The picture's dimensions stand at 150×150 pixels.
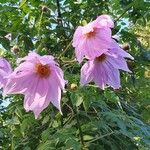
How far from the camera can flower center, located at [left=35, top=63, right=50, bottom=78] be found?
4.83ft

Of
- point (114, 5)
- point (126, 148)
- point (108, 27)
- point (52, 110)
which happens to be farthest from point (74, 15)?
point (108, 27)

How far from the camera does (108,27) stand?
1390 mm

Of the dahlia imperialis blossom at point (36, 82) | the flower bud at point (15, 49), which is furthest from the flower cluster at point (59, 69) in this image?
the flower bud at point (15, 49)

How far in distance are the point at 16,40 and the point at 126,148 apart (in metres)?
0.87

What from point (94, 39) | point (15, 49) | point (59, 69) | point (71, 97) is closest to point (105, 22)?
point (94, 39)

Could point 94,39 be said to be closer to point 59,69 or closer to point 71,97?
point 59,69

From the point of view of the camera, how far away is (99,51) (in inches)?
53.5

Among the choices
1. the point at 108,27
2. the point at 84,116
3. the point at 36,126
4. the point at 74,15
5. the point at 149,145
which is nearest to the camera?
the point at 108,27

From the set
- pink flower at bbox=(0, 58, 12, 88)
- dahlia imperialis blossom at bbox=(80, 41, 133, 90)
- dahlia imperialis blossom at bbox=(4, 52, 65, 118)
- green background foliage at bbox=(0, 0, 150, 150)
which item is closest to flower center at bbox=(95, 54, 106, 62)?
dahlia imperialis blossom at bbox=(80, 41, 133, 90)

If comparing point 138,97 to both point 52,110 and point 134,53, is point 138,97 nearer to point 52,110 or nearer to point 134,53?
point 134,53

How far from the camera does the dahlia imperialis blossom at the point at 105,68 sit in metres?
1.42

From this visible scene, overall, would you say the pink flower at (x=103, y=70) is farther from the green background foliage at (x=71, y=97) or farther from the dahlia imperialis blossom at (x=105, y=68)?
the green background foliage at (x=71, y=97)

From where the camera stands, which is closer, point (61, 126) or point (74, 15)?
point (61, 126)

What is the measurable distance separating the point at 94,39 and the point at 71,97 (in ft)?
1.94
